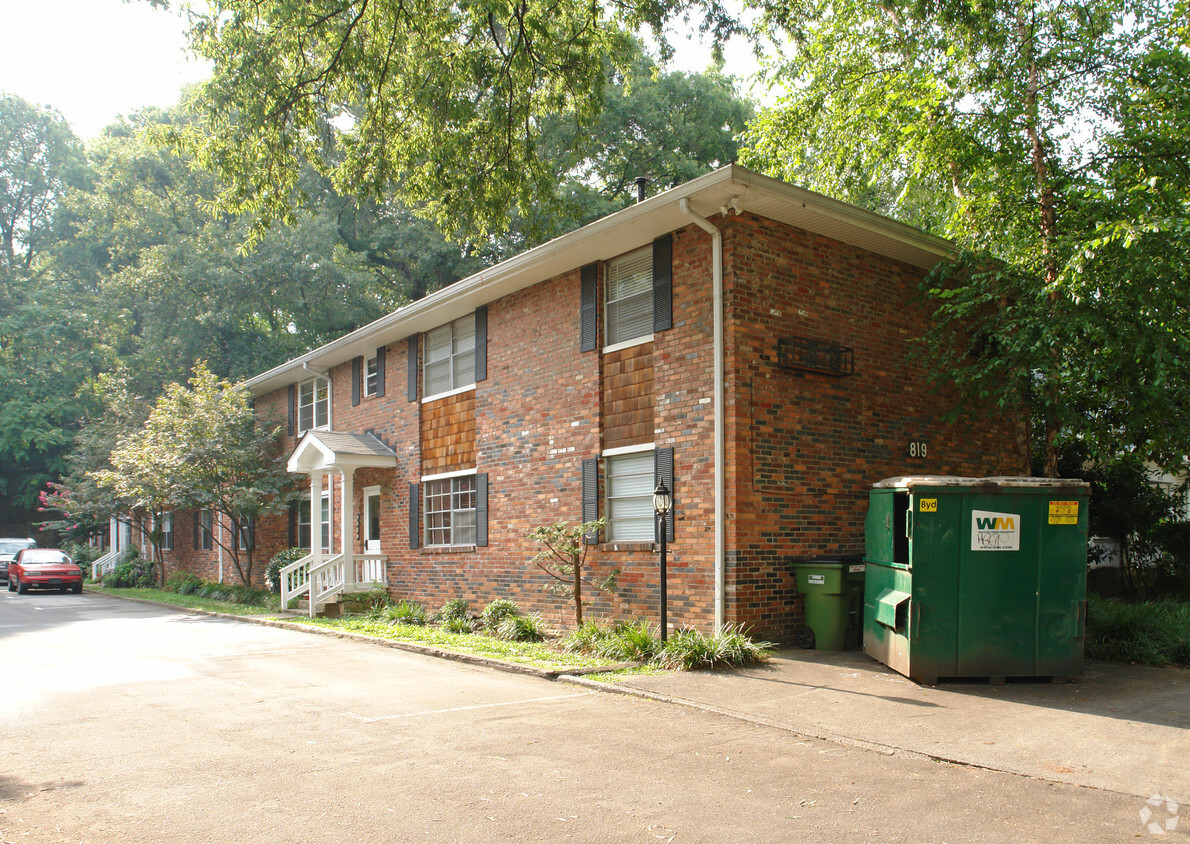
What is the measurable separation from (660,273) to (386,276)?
24.6 m

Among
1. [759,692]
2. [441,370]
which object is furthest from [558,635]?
[441,370]

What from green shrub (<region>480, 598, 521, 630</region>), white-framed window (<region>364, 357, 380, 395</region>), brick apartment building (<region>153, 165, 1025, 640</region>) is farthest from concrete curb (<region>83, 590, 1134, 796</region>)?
white-framed window (<region>364, 357, 380, 395</region>)

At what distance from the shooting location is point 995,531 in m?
8.40

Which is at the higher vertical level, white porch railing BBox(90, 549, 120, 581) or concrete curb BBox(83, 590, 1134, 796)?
concrete curb BBox(83, 590, 1134, 796)

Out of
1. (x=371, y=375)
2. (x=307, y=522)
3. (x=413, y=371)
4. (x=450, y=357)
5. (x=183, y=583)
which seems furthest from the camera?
(x=183, y=583)

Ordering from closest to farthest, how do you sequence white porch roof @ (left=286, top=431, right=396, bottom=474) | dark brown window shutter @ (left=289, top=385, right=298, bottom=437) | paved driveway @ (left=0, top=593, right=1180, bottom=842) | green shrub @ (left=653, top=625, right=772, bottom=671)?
paved driveway @ (left=0, top=593, right=1180, bottom=842) → green shrub @ (left=653, top=625, right=772, bottom=671) → white porch roof @ (left=286, top=431, right=396, bottom=474) → dark brown window shutter @ (left=289, top=385, right=298, bottom=437)

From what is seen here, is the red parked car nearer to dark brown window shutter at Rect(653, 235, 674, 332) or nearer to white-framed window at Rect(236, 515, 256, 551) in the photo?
white-framed window at Rect(236, 515, 256, 551)

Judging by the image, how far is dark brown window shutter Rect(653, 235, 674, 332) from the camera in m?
11.7

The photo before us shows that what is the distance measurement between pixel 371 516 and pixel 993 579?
1356 cm

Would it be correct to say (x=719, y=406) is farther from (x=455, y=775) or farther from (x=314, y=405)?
(x=314, y=405)

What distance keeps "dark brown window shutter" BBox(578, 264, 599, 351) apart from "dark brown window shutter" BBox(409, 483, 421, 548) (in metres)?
5.45

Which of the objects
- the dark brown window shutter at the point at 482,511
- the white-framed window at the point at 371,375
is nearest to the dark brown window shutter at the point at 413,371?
the white-framed window at the point at 371,375

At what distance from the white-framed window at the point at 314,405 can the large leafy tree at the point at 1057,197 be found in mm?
13538

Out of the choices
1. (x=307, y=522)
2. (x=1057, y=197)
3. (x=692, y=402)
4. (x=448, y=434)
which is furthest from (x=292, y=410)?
(x=1057, y=197)
